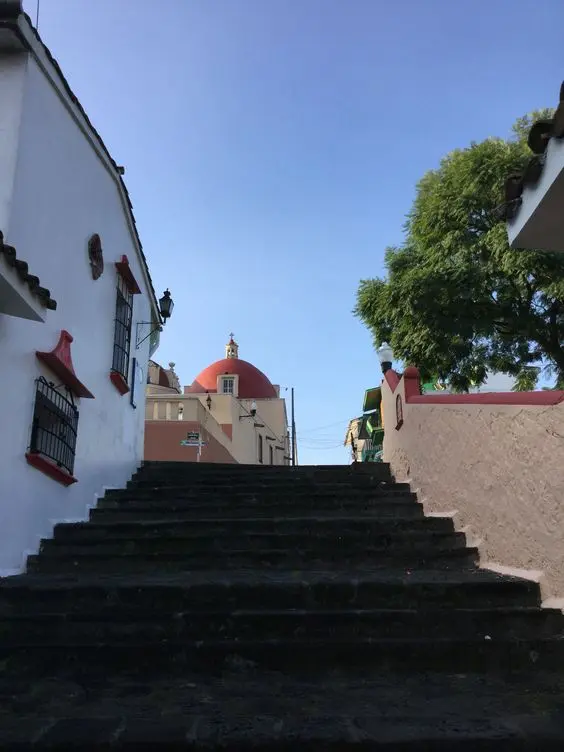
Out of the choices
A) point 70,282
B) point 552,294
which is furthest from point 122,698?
point 552,294

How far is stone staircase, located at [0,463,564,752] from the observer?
2404 mm

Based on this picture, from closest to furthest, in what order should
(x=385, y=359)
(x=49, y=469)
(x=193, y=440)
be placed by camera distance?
(x=49, y=469) < (x=385, y=359) < (x=193, y=440)

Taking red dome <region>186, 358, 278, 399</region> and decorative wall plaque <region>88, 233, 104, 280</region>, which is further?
red dome <region>186, 358, 278, 399</region>

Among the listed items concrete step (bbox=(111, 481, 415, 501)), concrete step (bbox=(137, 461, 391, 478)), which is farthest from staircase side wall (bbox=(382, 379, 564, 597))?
concrete step (bbox=(137, 461, 391, 478))

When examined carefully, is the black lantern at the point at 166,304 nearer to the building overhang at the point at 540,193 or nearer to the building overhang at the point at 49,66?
the building overhang at the point at 49,66

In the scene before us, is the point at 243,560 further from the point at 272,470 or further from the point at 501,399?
the point at 272,470

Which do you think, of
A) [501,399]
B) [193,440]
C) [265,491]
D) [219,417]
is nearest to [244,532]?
[265,491]

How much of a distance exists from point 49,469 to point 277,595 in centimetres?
229

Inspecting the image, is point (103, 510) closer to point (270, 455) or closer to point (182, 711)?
point (182, 711)

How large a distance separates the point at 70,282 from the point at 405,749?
4.61m

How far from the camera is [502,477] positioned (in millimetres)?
4289

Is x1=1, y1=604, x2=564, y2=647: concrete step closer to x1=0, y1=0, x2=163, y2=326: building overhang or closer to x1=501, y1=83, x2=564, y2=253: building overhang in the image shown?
x1=501, y1=83, x2=564, y2=253: building overhang

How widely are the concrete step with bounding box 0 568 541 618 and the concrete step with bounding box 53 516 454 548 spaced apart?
1027mm

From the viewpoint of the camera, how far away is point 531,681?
2.98 m
